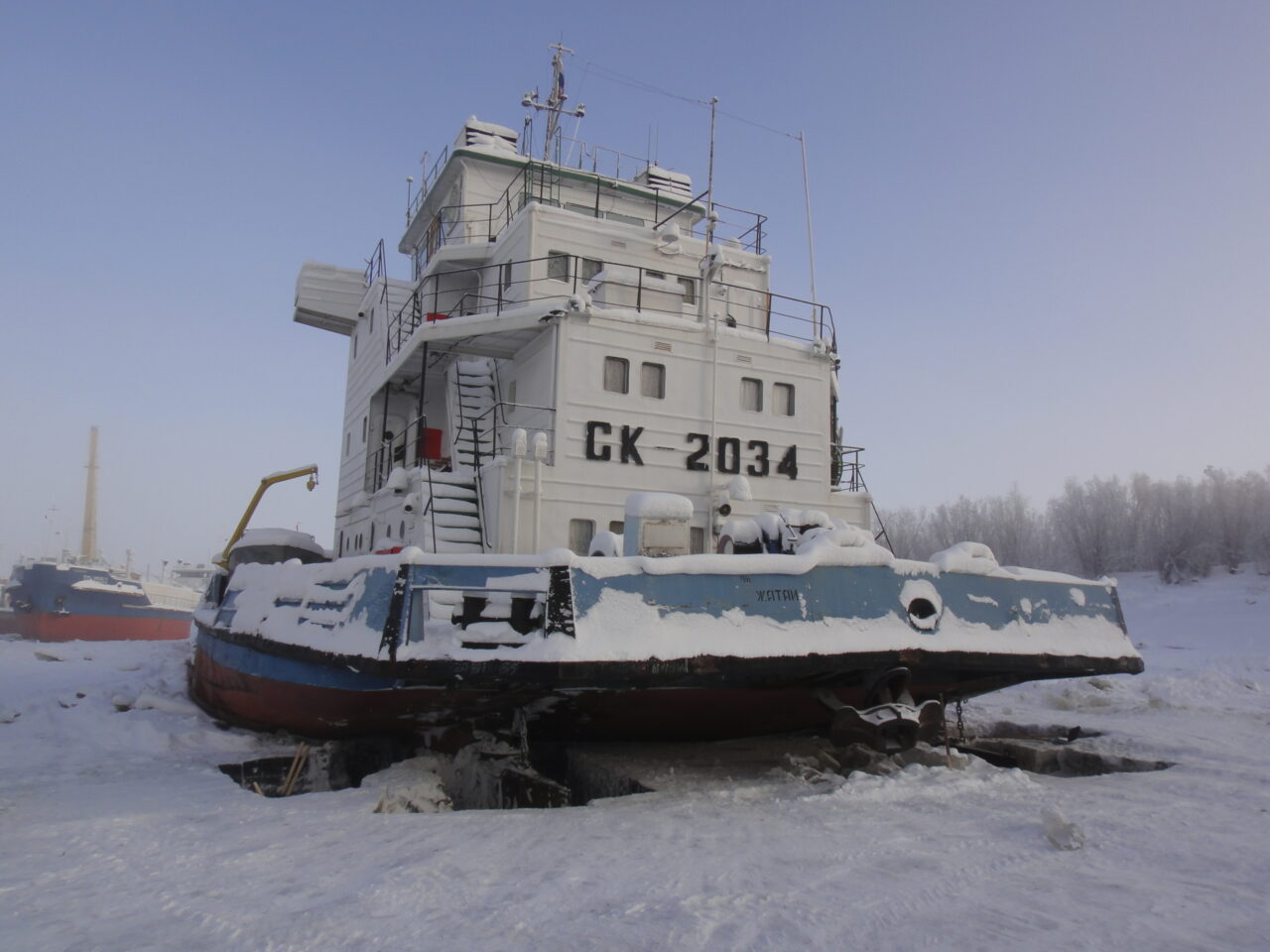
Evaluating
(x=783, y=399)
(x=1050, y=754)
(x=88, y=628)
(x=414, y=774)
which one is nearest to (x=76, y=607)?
(x=88, y=628)

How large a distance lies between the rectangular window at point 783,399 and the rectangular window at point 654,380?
1569 millimetres

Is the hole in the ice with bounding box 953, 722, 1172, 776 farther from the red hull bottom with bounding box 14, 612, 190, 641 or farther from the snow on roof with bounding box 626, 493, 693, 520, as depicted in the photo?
the red hull bottom with bounding box 14, 612, 190, 641

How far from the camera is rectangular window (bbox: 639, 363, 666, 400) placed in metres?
10.4

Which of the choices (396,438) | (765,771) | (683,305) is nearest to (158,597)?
(396,438)

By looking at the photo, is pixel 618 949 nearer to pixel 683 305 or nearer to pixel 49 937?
pixel 49 937

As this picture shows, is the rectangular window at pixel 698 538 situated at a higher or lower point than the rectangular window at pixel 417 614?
higher

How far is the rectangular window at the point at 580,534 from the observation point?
967cm

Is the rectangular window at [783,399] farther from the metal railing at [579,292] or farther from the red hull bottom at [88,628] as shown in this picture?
the red hull bottom at [88,628]

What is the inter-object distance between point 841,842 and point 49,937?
11.7 ft

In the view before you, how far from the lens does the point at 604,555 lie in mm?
7863

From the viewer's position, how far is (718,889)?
3920mm

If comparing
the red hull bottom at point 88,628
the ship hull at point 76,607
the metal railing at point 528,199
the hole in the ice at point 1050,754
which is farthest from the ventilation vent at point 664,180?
the ship hull at point 76,607

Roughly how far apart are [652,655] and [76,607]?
178 ft

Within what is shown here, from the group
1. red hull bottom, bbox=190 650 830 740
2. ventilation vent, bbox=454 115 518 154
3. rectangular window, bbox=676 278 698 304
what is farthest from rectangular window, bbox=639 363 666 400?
ventilation vent, bbox=454 115 518 154
